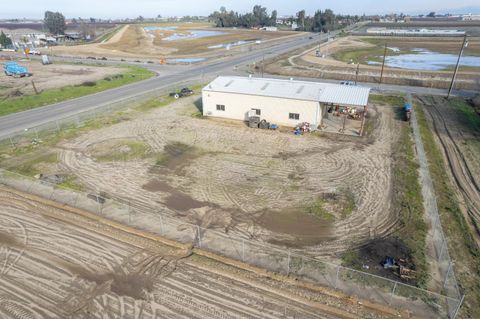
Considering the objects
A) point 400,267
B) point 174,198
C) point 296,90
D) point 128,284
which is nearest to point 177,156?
point 174,198

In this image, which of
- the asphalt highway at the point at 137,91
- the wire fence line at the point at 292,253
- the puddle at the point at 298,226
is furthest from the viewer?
the asphalt highway at the point at 137,91

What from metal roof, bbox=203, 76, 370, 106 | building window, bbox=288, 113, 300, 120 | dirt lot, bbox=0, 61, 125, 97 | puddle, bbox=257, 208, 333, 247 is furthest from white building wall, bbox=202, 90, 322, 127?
dirt lot, bbox=0, 61, 125, 97

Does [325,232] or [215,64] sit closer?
[325,232]

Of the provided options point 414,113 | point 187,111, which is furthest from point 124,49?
point 414,113

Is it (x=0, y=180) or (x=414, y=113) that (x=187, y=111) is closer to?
(x=0, y=180)

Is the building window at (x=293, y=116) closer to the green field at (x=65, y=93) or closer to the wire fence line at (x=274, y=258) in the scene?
the wire fence line at (x=274, y=258)

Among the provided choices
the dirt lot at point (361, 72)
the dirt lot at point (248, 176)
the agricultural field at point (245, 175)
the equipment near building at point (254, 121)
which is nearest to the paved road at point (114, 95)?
the agricultural field at point (245, 175)

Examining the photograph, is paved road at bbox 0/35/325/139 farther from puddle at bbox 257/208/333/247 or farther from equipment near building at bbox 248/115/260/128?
puddle at bbox 257/208/333/247
